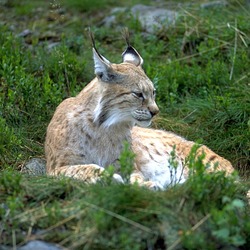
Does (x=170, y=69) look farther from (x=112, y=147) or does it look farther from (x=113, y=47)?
(x=112, y=147)

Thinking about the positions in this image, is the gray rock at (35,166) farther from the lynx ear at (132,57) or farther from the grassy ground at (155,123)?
the lynx ear at (132,57)

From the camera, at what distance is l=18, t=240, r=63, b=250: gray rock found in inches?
196

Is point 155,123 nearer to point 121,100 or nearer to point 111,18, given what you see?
point 121,100

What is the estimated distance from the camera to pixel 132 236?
5.03 metres

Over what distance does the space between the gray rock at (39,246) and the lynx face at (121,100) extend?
6.29 ft

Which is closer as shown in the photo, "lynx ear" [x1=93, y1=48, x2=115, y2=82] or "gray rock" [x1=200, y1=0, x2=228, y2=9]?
"lynx ear" [x1=93, y1=48, x2=115, y2=82]

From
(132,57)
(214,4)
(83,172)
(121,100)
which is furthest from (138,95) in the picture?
(214,4)

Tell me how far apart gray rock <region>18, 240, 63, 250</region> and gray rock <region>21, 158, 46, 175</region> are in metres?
2.20

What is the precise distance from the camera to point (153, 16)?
1050 centimetres

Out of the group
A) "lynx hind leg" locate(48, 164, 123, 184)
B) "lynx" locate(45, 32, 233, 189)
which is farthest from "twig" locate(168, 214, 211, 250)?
"lynx" locate(45, 32, 233, 189)

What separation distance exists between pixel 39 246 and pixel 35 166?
8.32 ft

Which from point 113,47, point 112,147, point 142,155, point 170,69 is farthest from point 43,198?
point 113,47

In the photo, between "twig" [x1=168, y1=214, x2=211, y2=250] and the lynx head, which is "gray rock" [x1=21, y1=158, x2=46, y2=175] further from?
"twig" [x1=168, y1=214, x2=211, y2=250]

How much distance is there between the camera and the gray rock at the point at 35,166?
7.31 m
